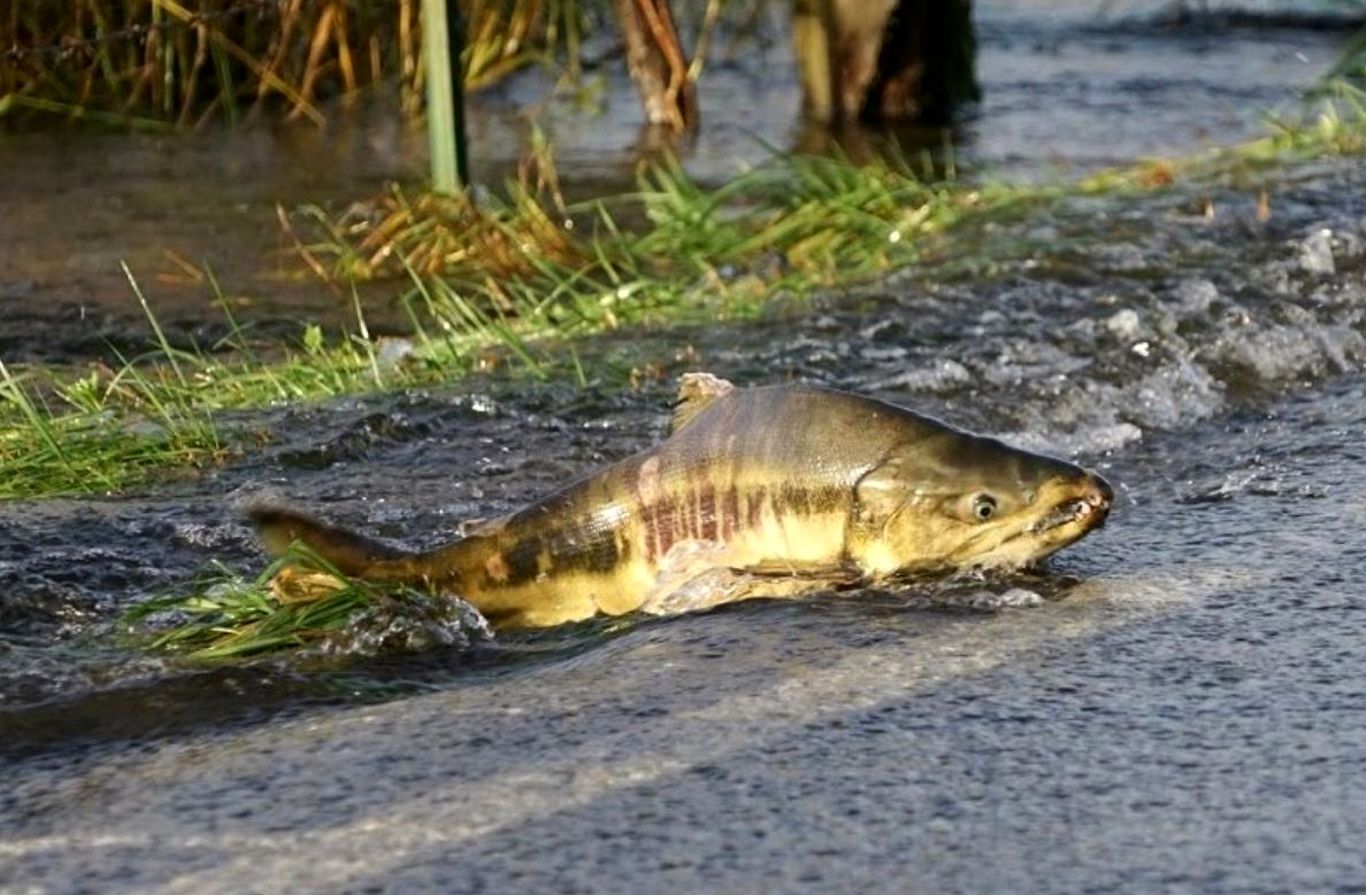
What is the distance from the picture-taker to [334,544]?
4031 millimetres

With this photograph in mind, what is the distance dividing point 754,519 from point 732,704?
17.8 inches

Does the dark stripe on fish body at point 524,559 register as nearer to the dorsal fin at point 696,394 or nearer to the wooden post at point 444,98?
the dorsal fin at point 696,394

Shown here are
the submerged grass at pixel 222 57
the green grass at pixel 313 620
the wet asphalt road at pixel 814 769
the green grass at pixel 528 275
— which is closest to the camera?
the wet asphalt road at pixel 814 769

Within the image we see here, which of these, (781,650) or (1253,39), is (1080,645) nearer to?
(781,650)

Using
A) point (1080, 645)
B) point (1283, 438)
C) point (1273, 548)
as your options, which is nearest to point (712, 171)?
point (1283, 438)

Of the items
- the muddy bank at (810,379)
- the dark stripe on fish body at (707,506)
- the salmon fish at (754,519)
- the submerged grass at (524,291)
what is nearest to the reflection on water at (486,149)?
the submerged grass at (524,291)

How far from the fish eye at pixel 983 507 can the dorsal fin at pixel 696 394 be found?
404mm

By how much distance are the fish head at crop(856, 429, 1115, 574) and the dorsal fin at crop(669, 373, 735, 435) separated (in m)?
0.28

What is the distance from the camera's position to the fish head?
157 inches

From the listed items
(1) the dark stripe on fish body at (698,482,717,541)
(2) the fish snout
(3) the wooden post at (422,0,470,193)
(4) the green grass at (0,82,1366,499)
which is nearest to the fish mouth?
(2) the fish snout

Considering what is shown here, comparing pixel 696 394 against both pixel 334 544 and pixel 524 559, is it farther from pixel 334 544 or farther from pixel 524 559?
pixel 334 544

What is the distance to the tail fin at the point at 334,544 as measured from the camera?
398 cm

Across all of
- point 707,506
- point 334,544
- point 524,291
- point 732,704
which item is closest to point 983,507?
point 707,506

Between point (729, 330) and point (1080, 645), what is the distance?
239 centimetres
